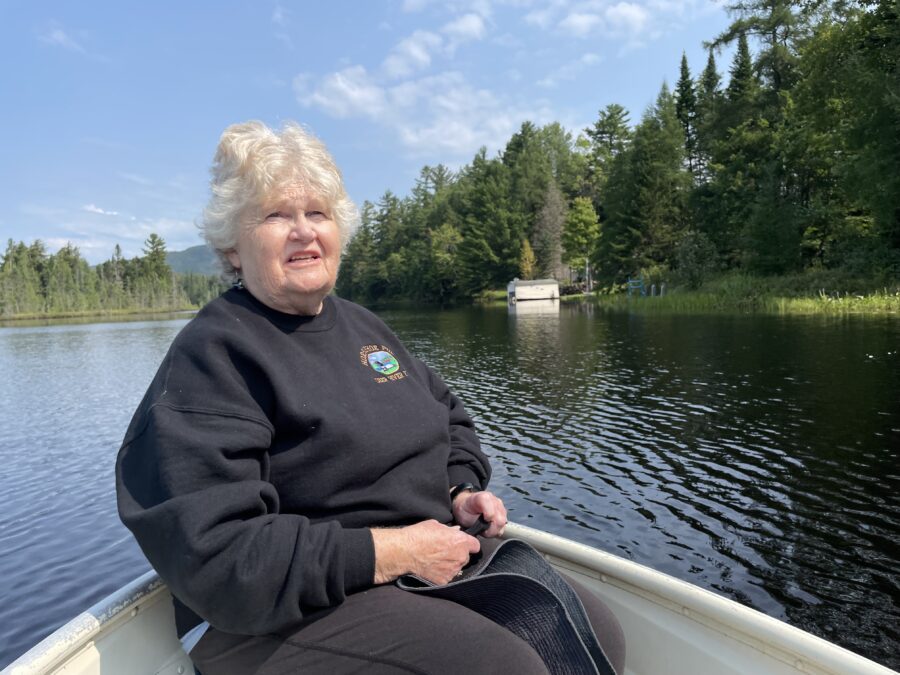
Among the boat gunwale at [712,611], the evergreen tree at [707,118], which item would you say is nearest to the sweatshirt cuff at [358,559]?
the boat gunwale at [712,611]

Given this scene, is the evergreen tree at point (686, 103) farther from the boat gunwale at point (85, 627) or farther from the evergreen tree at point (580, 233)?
the boat gunwale at point (85, 627)

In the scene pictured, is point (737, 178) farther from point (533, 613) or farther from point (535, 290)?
point (533, 613)

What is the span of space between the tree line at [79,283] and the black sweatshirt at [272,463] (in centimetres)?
→ 8935

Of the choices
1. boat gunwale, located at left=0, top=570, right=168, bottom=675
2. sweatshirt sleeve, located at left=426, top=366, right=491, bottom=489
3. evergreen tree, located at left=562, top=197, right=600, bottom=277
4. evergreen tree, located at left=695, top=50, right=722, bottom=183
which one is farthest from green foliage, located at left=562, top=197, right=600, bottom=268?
boat gunwale, located at left=0, top=570, right=168, bottom=675

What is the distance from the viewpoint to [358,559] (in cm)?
148

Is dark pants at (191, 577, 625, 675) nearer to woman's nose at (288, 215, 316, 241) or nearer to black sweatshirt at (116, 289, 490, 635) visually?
black sweatshirt at (116, 289, 490, 635)

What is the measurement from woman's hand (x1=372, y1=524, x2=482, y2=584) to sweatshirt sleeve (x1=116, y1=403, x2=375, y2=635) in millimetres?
82

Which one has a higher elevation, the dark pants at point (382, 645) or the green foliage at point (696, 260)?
the green foliage at point (696, 260)

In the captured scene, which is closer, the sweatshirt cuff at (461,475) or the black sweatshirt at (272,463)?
the black sweatshirt at (272,463)

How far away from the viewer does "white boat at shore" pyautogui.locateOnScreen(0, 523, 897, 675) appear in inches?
62.1

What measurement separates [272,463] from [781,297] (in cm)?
2820

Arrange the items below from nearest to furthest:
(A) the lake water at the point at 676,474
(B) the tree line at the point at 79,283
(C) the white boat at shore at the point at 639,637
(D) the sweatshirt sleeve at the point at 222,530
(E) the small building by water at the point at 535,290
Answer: (D) the sweatshirt sleeve at the point at 222,530 < (C) the white boat at shore at the point at 639,637 < (A) the lake water at the point at 676,474 < (E) the small building by water at the point at 535,290 < (B) the tree line at the point at 79,283

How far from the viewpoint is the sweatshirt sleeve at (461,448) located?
85.1 inches

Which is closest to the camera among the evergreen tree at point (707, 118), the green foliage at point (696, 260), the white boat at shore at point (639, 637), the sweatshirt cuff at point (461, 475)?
the white boat at shore at point (639, 637)
